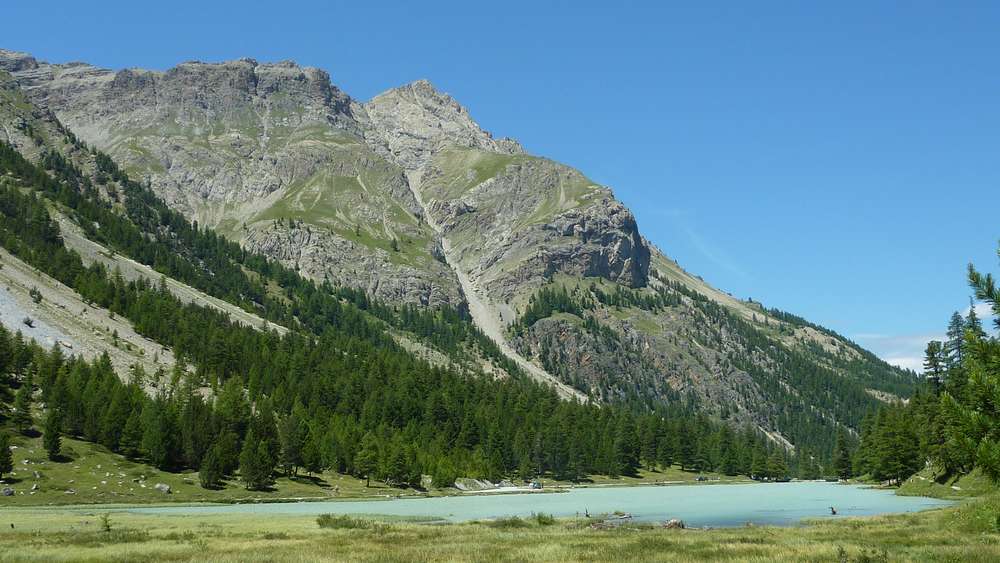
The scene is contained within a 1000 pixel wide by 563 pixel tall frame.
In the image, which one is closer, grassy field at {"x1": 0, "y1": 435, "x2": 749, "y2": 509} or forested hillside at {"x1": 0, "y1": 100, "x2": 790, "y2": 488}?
grassy field at {"x1": 0, "y1": 435, "x2": 749, "y2": 509}

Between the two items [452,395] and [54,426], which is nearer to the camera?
[54,426]

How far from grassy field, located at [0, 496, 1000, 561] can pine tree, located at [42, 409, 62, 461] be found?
126ft

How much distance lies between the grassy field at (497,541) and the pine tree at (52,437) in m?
38.5

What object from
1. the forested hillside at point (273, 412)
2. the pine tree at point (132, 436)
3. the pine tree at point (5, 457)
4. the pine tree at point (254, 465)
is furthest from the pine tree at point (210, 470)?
the pine tree at point (5, 457)

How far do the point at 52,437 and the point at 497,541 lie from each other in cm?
7618

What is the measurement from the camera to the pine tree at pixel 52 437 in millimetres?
95875

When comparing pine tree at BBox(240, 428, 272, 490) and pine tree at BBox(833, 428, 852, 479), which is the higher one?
pine tree at BBox(833, 428, 852, 479)

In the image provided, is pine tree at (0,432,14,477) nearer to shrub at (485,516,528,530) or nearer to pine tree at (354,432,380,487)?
pine tree at (354,432,380,487)

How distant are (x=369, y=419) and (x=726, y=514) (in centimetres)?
9593

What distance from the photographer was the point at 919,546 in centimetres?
4006

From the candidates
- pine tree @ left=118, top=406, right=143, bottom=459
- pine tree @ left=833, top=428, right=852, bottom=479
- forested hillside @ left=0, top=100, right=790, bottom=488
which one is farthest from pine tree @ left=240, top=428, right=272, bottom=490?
pine tree @ left=833, top=428, right=852, bottom=479

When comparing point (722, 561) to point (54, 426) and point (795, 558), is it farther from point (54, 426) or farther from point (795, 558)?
point (54, 426)

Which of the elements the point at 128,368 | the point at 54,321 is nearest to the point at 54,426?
the point at 128,368

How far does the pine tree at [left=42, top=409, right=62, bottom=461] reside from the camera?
95875 millimetres
